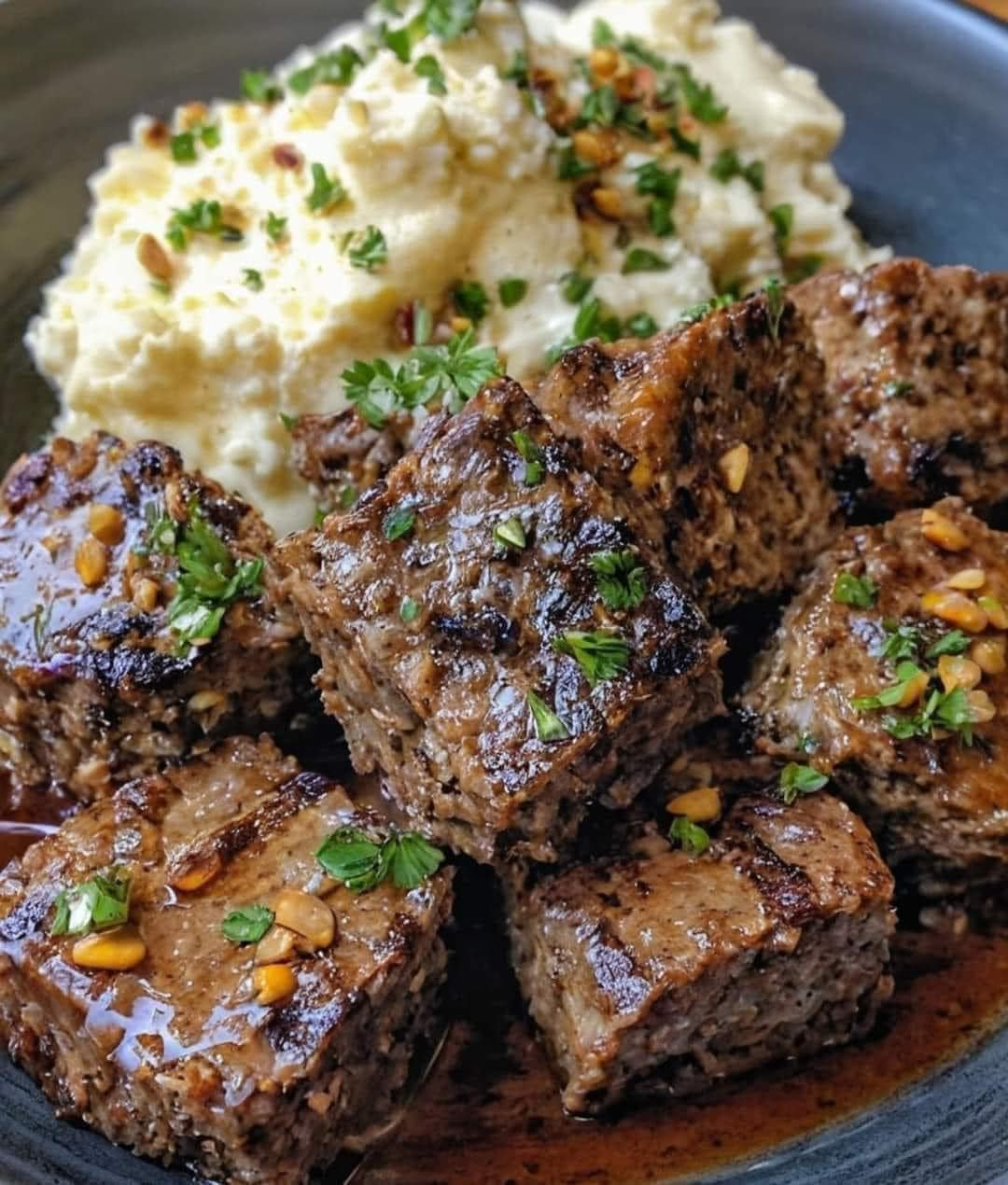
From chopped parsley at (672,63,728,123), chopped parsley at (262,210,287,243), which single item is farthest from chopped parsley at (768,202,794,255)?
chopped parsley at (262,210,287,243)

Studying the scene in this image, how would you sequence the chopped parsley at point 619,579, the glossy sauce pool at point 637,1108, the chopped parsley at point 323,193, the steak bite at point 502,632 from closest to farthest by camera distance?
1. the steak bite at point 502,632
2. the chopped parsley at point 619,579
3. the glossy sauce pool at point 637,1108
4. the chopped parsley at point 323,193

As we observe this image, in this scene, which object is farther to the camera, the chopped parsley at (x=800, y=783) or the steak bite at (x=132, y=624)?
the steak bite at (x=132, y=624)

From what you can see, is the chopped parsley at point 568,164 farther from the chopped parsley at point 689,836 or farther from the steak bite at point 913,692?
the chopped parsley at point 689,836

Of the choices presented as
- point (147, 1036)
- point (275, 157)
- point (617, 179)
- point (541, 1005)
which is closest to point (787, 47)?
point (617, 179)

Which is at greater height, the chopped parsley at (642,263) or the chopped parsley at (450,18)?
the chopped parsley at (450,18)

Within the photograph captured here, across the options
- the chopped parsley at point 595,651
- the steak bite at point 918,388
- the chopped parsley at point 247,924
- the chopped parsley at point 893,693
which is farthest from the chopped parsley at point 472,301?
the chopped parsley at point 247,924

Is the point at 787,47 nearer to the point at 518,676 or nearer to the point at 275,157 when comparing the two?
the point at 275,157

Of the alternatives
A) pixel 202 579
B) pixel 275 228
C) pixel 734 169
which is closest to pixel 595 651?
pixel 202 579
